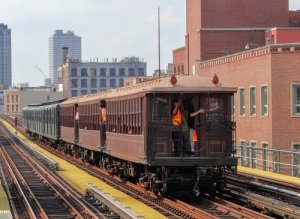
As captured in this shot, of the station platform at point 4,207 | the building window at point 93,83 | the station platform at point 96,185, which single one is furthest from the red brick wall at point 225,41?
the building window at point 93,83

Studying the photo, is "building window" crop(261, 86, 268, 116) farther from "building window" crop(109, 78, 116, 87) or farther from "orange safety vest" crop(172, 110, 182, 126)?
"building window" crop(109, 78, 116, 87)

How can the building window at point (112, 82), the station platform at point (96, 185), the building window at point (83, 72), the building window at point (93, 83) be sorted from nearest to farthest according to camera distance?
1. the station platform at point (96, 185)
2. the building window at point (83, 72)
3. the building window at point (93, 83)
4. the building window at point (112, 82)

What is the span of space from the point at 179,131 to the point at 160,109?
78 centimetres

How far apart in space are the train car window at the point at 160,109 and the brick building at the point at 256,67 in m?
8.42

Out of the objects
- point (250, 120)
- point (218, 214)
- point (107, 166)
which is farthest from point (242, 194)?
point (250, 120)

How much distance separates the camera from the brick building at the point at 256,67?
37.4 meters

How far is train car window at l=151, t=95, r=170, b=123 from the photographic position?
65.0 ft

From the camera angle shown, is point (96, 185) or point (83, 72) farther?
point (83, 72)

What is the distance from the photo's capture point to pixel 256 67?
130 feet

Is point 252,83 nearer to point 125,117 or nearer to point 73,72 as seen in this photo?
point 125,117

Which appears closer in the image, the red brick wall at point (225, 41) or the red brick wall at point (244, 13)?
the red brick wall at point (225, 41)

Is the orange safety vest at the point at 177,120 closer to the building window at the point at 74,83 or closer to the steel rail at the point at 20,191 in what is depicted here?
the steel rail at the point at 20,191

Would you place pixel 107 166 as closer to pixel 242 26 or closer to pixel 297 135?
pixel 297 135

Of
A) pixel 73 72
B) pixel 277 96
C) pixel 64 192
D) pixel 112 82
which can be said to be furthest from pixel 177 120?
pixel 112 82
